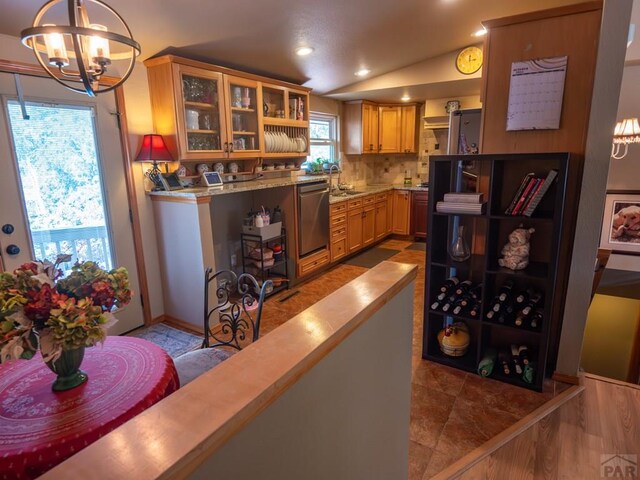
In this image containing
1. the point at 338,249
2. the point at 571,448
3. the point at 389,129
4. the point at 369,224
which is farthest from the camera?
the point at 389,129

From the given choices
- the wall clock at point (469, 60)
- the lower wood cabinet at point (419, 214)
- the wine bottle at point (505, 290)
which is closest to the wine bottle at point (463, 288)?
the wine bottle at point (505, 290)

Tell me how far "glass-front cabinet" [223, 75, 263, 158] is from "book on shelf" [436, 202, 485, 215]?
2.03 m

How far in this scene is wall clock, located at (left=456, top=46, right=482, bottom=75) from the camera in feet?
13.8

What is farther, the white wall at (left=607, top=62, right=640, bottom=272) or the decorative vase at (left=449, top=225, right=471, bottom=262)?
the white wall at (left=607, top=62, right=640, bottom=272)

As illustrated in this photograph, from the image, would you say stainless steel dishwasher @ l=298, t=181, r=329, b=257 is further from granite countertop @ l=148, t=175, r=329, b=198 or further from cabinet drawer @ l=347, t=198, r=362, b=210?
cabinet drawer @ l=347, t=198, r=362, b=210

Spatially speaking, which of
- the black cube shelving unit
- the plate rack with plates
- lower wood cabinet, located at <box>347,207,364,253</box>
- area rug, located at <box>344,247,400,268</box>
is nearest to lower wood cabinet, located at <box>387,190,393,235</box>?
area rug, located at <box>344,247,400,268</box>

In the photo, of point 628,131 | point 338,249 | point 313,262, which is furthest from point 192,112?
point 628,131

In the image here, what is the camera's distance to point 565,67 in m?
2.09

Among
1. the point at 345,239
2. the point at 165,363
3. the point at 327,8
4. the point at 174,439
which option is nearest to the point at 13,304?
the point at 165,363

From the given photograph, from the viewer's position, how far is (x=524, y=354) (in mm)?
2355

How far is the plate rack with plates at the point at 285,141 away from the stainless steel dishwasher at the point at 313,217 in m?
0.48

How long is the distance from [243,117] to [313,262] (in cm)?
176

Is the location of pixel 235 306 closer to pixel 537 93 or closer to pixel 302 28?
pixel 537 93

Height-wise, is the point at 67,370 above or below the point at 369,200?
below
